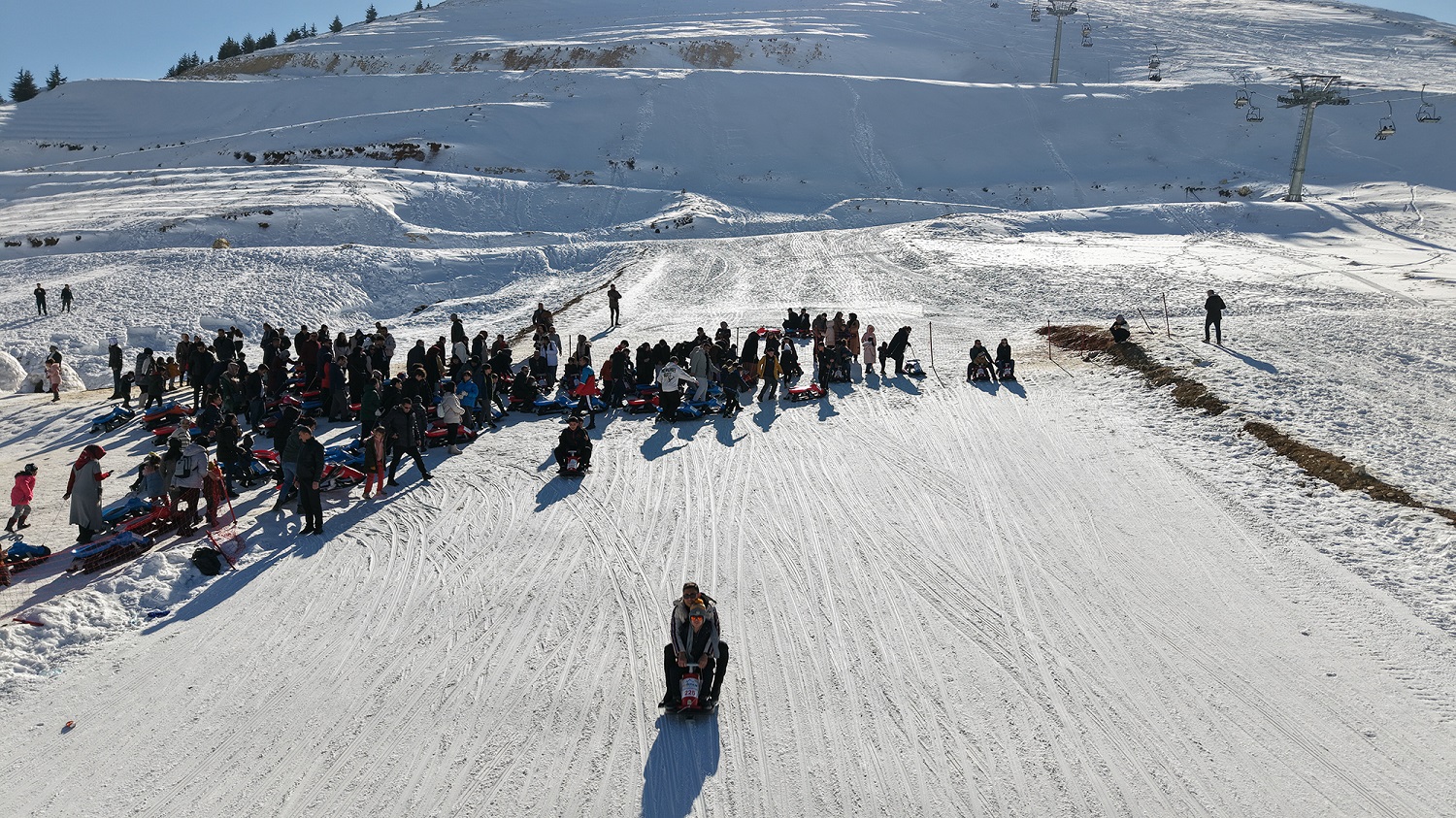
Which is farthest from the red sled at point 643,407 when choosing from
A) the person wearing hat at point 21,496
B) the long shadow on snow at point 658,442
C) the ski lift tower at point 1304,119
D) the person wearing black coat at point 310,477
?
the ski lift tower at point 1304,119

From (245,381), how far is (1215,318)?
20.5m

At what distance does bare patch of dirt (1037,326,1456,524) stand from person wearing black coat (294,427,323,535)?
45.8ft

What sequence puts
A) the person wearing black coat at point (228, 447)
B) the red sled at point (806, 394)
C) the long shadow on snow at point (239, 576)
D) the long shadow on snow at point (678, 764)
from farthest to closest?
the red sled at point (806, 394)
the person wearing black coat at point (228, 447)
the long shadow on snow at point (239, 576)
the long shadow on snow at point (678, 764)

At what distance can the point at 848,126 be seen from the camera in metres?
53.0

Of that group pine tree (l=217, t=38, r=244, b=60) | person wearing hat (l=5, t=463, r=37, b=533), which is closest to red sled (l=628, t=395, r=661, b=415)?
person wearing hat (l=5, t=463, r=37, b=533)

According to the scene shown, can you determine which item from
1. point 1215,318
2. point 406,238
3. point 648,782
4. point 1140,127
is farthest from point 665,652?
point 1140,127

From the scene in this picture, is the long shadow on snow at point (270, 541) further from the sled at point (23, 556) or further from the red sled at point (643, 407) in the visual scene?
the red sled at point (643, 407)

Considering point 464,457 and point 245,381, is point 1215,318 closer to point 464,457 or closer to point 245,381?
point 464,457

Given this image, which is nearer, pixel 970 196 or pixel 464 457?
pixel 464 457

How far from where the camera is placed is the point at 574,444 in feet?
44.5

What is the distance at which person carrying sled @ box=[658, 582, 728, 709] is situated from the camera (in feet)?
24.9

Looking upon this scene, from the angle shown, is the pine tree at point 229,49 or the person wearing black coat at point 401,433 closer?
Result: the person wearing black coat at point 401,433

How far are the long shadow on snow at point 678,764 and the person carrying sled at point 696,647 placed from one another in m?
0.20

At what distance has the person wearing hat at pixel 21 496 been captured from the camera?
11812mm
